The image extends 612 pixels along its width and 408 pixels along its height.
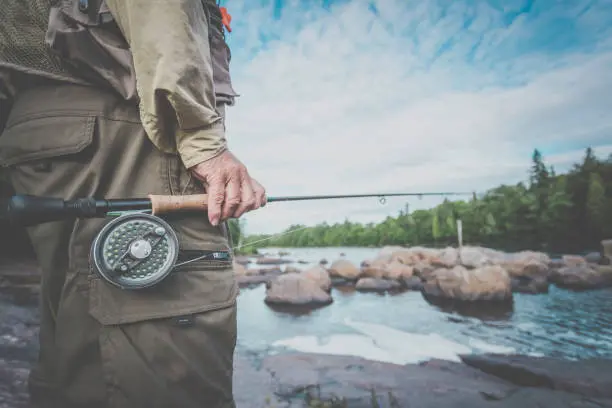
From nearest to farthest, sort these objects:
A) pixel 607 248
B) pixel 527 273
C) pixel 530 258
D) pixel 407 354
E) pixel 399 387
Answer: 1. pixel 399 387
2. pixel 407 354
3. pixel 527 273
4. pixel 530 258
5. pixel 607 248

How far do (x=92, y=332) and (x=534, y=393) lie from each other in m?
4.52

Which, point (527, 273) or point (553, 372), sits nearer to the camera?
point (553, 372)

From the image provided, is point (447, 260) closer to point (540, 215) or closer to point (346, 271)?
point (346, 271)

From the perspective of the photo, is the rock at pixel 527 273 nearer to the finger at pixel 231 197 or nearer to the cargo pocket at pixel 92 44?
the finger at pixel 231 197

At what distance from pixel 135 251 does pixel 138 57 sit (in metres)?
0.73

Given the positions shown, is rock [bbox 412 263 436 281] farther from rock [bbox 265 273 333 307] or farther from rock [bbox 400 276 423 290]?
rock [bbox 265 273 333 307]

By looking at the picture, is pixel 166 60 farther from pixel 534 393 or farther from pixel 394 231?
pixel 394 231

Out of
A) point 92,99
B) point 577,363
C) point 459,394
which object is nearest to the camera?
point 92,99

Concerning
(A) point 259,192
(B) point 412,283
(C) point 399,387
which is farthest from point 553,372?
(B) point 412,283

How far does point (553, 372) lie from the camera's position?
14.3 feet

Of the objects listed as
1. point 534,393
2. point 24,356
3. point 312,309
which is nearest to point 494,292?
point 312,309

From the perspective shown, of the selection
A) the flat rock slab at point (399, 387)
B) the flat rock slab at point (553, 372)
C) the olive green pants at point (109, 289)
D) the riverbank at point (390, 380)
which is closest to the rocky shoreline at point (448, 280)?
the flat rock slab at point (553, 372)

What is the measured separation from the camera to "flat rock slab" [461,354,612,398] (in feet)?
13.2

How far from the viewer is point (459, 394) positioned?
371 centimetres
